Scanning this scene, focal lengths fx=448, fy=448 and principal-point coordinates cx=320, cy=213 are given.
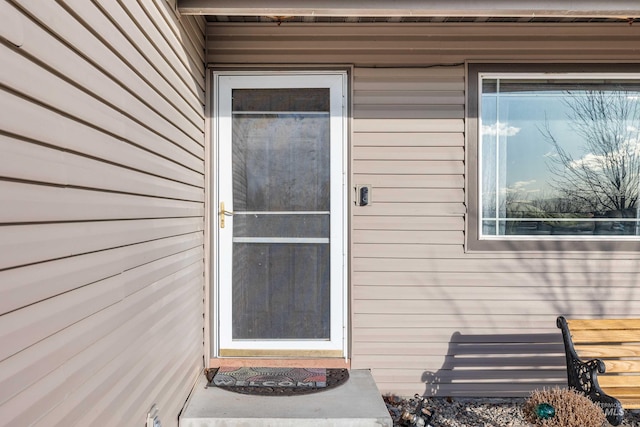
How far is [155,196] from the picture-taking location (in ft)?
6.50

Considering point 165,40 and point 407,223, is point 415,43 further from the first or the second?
point 165,40

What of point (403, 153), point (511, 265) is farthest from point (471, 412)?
point (403, 153)

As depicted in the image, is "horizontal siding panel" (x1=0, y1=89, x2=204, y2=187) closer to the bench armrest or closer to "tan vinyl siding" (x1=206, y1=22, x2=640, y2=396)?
"tan vinyl siding" (x1=206, y1=22, x2=640, y2=396)

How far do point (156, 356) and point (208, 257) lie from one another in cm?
104

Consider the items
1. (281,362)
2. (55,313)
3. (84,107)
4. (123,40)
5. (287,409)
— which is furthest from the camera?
(281,362)

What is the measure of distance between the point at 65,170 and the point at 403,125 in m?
2.22

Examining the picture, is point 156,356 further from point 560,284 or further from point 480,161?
point 560,284

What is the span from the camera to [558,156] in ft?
10.00

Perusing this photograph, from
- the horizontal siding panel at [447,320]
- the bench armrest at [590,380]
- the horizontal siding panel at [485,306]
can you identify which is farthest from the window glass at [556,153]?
the bench armrest at [590,380]

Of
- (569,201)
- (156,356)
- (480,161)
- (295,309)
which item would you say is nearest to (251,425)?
(156,356)

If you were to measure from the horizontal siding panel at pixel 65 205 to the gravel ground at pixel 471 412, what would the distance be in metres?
1.88

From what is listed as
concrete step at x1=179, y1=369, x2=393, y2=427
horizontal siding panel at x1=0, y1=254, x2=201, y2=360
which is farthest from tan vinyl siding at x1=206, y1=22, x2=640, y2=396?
horizontal siding panel at x1=0, y1=254, x2=201, y2=360

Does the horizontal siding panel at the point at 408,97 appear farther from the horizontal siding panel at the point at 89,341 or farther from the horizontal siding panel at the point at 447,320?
the horizontal siding panel at the point at 89,341

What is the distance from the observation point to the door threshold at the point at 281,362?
9.78ft
